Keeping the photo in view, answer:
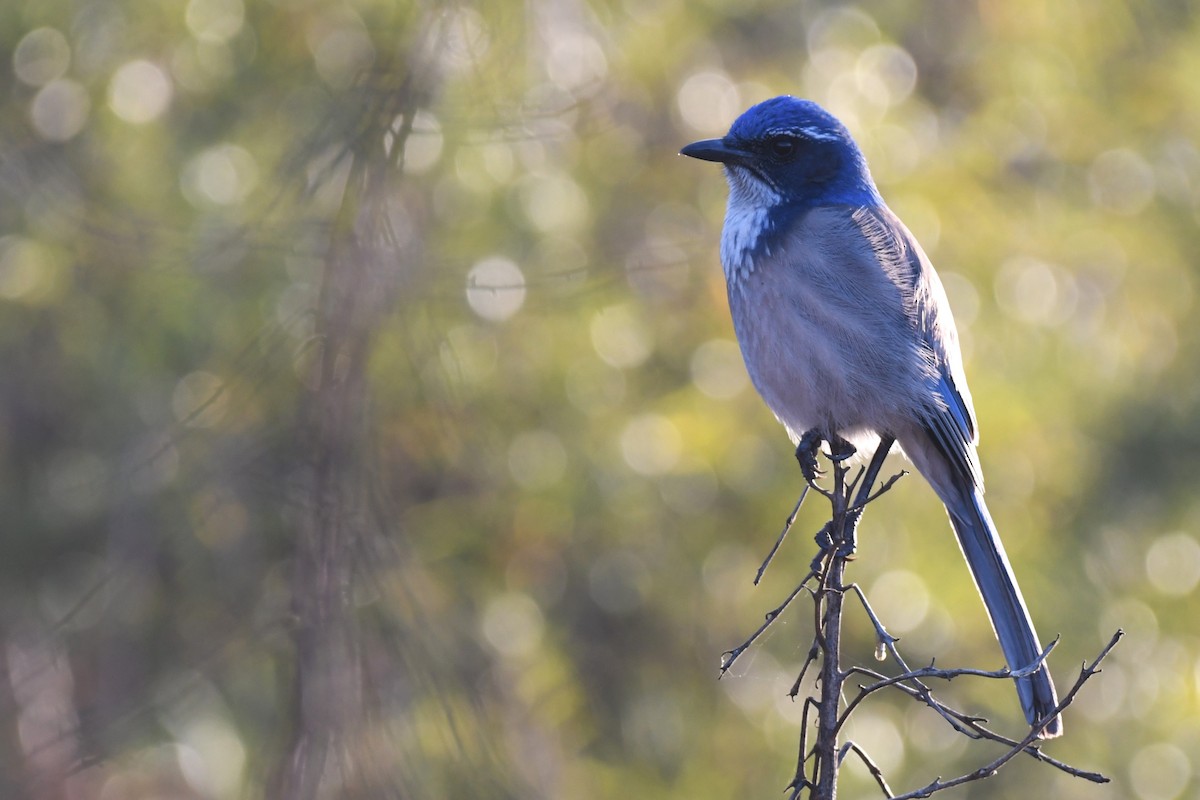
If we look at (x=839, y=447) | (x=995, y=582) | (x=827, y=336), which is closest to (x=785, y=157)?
(x=827, y=336)

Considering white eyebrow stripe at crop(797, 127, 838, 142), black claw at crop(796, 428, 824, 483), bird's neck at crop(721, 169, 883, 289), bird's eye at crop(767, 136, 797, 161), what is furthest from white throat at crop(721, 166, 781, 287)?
black claw at crop(796, 428, 824, 483)

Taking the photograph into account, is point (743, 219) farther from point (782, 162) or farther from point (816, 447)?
point (816, 447)

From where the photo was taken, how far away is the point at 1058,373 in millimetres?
7867

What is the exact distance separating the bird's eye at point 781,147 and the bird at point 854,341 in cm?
2

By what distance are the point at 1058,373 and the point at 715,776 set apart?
295 cm

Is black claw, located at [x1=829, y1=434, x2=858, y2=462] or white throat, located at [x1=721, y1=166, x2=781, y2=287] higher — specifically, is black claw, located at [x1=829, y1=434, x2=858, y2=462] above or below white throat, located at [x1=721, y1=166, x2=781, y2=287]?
below

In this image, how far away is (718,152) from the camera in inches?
184

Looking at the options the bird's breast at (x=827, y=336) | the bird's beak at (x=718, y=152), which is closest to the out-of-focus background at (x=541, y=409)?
the bird's beak at (x=718, y=152)

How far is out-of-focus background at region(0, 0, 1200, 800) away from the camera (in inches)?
248

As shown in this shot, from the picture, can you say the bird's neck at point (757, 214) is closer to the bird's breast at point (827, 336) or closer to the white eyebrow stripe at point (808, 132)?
the bird's breast at point (827, 336)

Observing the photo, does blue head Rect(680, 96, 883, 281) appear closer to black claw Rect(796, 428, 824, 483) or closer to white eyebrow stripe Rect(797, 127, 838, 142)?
white eyebrow stripe Rect(797, 127, 838, 142)

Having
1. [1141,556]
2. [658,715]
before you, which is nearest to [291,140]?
[658,715]

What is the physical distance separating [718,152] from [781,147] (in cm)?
22

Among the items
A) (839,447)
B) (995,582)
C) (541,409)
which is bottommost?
(541,409)
